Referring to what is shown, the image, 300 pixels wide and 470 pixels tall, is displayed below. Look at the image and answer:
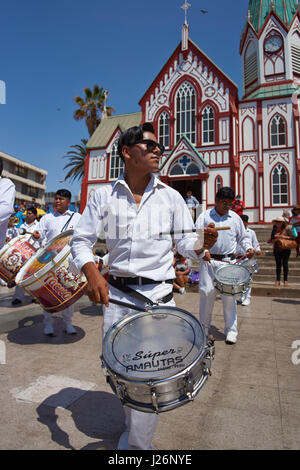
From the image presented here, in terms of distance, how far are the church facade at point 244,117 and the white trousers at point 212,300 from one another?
1469 centimetres

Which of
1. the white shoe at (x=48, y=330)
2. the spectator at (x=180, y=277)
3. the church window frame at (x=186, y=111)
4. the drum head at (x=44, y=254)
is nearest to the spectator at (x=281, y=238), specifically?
the spectator at (x=180, y=277)

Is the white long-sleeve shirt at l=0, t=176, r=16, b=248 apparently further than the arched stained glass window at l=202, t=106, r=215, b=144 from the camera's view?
No

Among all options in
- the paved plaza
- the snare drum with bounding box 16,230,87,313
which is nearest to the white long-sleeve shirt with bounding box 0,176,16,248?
the snare drum with bounding box 16,230,87,313

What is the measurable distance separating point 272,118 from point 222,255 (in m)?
17.1

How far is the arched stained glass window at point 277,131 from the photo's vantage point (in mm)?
18281

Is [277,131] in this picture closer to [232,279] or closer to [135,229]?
[232,279]

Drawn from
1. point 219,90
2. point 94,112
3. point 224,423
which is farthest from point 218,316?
point 94,112

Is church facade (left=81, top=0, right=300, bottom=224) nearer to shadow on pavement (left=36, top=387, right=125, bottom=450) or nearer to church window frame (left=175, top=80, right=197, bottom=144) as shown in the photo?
church window frame (left=175, top=80, right=197, bottom=144)

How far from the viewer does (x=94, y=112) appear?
96.5 ft

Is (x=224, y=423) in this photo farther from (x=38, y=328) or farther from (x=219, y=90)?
(x=219, y=90)

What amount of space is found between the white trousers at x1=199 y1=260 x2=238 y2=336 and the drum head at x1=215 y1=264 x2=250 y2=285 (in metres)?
0.11

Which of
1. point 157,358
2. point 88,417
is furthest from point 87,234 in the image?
point 88,417

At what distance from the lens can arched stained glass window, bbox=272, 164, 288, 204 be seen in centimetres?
1800

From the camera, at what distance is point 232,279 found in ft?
14.3
